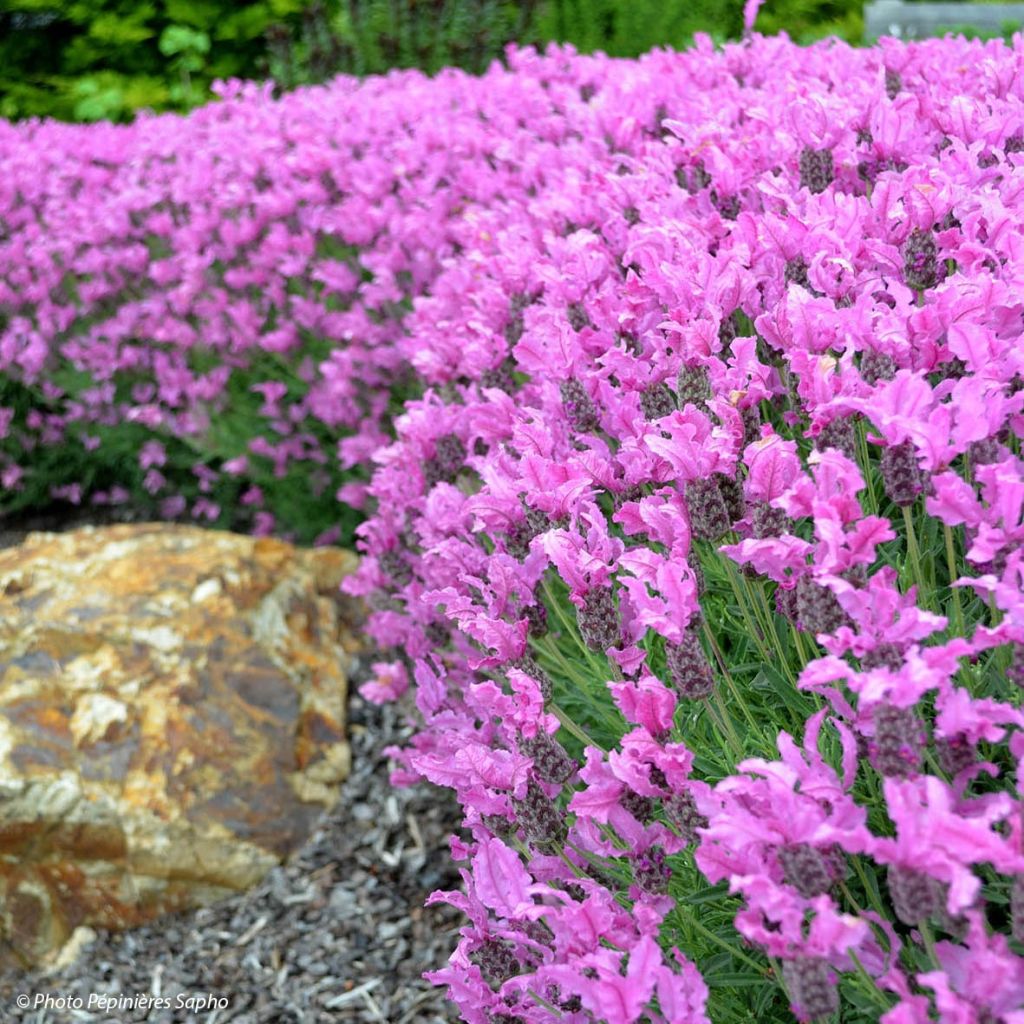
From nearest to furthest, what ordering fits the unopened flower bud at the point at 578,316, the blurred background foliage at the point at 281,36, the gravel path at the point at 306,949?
the unopened flower bud at the point at 578,316
the gravel path at the point at 306,949
the blurred background foliage at the point at 281,36

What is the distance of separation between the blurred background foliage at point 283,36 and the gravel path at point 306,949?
5.63 m

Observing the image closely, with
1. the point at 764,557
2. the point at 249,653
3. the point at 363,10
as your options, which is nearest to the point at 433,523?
the point at 764,557

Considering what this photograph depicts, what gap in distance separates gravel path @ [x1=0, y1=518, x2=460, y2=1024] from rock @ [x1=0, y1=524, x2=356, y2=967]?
83 mm

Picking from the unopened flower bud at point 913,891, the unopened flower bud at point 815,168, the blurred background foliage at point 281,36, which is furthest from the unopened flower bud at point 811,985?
the blurred background foliage at point 281,36

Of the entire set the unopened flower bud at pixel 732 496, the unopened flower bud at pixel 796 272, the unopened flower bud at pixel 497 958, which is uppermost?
the unopened flower bud at pixel 796 272

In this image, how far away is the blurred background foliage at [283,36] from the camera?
8.00m

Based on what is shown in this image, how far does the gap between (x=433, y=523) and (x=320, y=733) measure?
6.01ft

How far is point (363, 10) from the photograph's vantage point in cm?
823

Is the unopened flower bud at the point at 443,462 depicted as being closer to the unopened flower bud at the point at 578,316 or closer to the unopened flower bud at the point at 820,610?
the unopened flower bud at the point at 578,316

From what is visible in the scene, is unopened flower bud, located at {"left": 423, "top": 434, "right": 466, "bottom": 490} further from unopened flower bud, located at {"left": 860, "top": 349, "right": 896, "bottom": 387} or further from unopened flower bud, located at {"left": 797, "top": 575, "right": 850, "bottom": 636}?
unopened flower bud, located at {"left": 797, "top": 575, "right": 850, "bottom": 636}

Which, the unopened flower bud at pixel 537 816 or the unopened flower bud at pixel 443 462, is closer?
the unopened flower bud at pixel 537 816

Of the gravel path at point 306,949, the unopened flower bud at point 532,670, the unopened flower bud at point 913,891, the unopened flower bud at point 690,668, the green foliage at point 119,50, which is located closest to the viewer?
the unopened flower bud at point 913,891

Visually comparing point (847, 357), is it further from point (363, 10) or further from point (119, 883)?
point (363, 10)

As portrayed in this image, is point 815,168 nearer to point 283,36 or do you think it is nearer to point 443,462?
point 443,462
